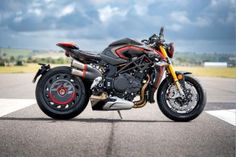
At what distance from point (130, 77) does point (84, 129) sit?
4.90 feet

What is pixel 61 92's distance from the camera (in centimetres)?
827

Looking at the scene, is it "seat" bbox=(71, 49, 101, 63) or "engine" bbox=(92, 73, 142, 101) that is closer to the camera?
"engine" bbox=(92, 73, 142, 101)

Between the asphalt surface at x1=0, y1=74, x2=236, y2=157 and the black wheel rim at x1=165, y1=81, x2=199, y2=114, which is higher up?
the black wheel rim at x1=165, y1=81, x2=199, y2=114

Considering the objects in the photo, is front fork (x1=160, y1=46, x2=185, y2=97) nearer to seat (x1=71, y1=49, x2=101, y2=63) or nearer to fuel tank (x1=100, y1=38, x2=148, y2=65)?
fuel tank (x1=100, y1=38, x2=148, y2=65)

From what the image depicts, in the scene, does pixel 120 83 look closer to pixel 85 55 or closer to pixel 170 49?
pixel 85 55

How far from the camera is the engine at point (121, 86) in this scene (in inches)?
324

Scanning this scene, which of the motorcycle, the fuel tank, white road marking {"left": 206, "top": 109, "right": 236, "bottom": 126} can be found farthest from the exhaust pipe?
white road marking {"left": 206, "top": 109, "right": 236, "bottom": 126}

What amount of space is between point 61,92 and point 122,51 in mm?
1349

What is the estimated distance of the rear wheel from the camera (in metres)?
8.27

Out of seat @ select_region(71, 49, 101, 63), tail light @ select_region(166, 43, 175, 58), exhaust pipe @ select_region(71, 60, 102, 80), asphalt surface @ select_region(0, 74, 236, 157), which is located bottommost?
asphalt surface @ select_region(0, 74, 236, 157)

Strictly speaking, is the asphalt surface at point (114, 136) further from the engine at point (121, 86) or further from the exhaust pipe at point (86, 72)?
the exhaust pipe at point (86, 72)

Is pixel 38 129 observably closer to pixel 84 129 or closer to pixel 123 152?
pixel 84 129

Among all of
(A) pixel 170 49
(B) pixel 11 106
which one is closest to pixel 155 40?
(A) pixel 170 49

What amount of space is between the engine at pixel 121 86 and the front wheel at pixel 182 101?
19.7 inches
